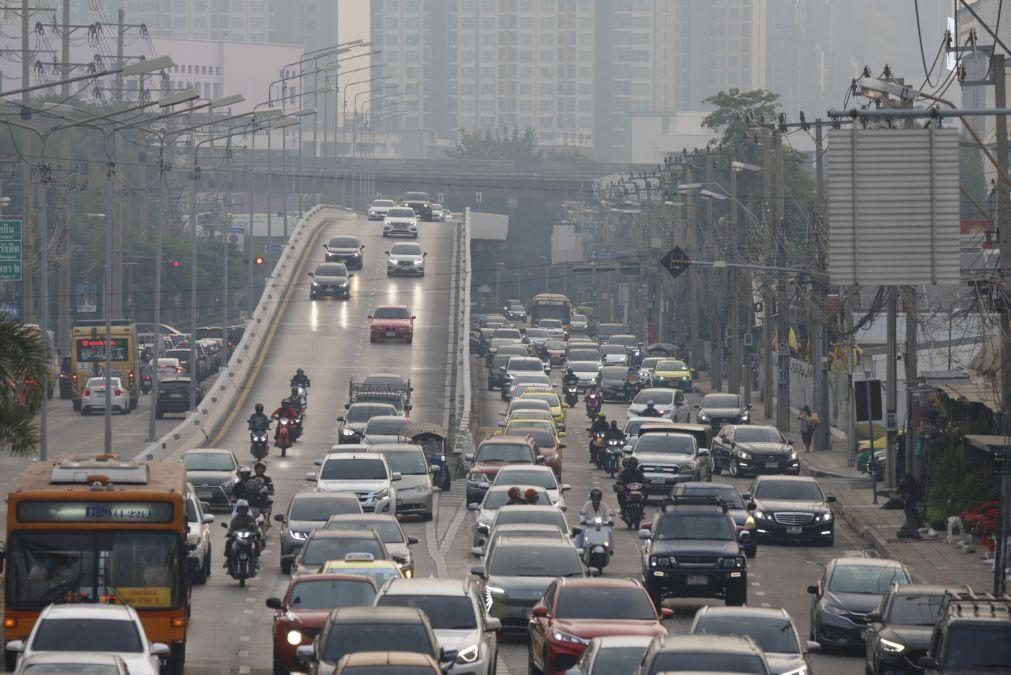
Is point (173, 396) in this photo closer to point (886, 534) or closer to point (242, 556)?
point (886, 534)

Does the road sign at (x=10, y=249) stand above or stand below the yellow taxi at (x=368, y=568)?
above

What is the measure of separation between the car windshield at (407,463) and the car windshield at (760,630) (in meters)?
20.9

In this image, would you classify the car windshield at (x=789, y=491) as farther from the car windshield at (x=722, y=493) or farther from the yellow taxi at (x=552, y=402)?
the yellow taxi at (x=552, y=402)

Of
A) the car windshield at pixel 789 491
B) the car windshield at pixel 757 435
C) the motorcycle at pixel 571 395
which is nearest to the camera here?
the car windshield at pixel 789 491

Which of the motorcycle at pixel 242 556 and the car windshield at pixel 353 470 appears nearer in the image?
the motorcycle at pixel 242 556

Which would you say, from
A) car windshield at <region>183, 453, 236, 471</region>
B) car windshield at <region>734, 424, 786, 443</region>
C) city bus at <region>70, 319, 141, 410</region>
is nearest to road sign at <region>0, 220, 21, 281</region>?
car windshield at <region>183, 453, 236, 471</region>

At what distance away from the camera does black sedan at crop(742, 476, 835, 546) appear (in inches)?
1523

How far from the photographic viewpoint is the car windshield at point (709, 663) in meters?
17.6

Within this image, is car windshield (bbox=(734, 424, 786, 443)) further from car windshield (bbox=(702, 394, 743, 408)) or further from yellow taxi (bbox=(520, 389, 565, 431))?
car windshield (bbox=(702, 394, 743, 408))

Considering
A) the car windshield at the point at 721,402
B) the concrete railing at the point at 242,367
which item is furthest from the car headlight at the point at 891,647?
the car windshield at the point at 721,402

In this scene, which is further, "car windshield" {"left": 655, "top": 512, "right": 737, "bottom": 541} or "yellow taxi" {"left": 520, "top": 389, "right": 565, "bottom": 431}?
"yellow taxi" {"left": 520, "top": 389, "right": 565, "bottom": 431}

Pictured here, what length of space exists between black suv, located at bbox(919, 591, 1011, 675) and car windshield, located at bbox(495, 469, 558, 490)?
→ 63.1 ft

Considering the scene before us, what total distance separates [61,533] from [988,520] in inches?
857

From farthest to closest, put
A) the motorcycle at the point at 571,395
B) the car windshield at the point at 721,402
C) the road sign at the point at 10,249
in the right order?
the motorcycle at the point at 571,395 → the car windshield at the point at 721,402 → the road sign at the point at 10,249
